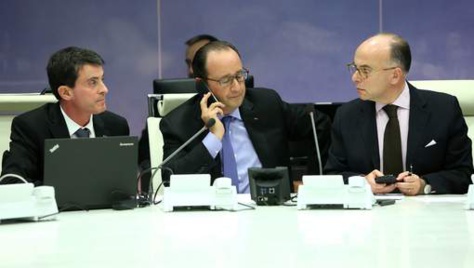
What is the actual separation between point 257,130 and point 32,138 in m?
1.05

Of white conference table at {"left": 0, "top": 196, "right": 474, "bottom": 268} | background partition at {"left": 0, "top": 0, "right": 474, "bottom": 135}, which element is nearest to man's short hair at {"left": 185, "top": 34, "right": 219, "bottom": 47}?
background partition at {"left": 0, "top": 0, "right": 474, "bottom": 135}

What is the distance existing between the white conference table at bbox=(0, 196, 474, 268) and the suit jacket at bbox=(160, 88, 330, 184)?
71 centimetres

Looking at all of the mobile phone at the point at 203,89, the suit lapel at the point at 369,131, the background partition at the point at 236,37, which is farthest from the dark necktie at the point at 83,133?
the background partition at the point at 236,37

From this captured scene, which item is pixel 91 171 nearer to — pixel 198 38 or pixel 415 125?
pixel 415 125

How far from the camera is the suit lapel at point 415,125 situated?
3.37 meters

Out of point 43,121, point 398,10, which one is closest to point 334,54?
point 398,10

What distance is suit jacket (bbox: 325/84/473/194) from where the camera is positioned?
3.37m

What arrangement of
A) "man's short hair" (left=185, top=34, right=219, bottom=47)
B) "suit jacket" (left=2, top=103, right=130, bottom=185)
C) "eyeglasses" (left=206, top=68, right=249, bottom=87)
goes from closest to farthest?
"suit jacket" (left=2, top=103, right=130, bottom=185) < "eyeglasses" (left=206, top=68, right=249, bottom=87) < "man's short hair" (left=185, top=34, right=219, bottom=47)

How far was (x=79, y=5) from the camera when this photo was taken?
6414 mm

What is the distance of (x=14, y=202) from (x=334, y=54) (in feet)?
14.0

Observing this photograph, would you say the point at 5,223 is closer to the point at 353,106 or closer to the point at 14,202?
the point at 14,202

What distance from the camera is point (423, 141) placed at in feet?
11.0

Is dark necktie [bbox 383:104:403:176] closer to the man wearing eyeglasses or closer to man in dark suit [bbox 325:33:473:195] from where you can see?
man in dark suit [bbox 325:33:473:195]

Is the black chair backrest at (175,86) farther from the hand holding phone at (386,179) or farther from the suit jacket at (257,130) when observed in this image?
the hand holding phone at (386,179)
